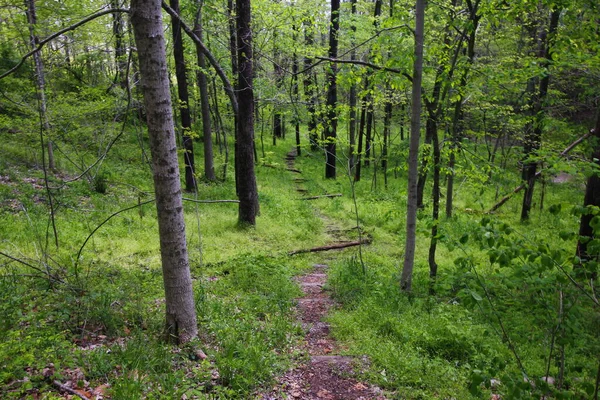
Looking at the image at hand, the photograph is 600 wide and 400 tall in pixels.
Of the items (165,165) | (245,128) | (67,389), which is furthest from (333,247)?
(67,389)

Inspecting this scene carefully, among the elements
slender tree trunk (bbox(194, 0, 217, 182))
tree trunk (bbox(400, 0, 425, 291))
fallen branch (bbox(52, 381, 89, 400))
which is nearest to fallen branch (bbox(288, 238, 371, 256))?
tree trunk (bbox(400, 0, 425, 291))

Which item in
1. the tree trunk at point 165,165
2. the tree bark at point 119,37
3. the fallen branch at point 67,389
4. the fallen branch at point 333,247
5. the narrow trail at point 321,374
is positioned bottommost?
the fallen branch at point 333,247

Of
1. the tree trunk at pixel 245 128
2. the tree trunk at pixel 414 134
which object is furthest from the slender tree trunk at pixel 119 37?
the tree trunk at pixel 414 134

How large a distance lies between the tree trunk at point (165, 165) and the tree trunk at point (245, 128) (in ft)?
18.7

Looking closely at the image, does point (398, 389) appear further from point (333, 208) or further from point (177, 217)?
point (333, 208)

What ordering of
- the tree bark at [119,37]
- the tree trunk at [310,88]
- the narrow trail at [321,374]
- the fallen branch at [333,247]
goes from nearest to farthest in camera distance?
the narrow trail at [321,374]
the tree bark at [119,37]
the tree trunk at [310,88]
the fallen branch at [333,247]

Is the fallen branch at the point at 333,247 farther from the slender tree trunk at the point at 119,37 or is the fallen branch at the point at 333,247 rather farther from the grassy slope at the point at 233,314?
the slender tree trunk at the point at 119,37

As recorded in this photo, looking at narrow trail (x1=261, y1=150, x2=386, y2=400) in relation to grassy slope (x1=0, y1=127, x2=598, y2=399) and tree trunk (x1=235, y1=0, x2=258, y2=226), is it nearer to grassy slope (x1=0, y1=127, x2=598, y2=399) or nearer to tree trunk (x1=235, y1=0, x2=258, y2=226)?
grassy slope (x1=0, y1=127, x2=598, y2=399)

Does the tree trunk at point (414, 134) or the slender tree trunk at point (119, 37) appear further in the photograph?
the tree trunk at point (414, 134)

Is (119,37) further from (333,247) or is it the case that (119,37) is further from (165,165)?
(333,247)

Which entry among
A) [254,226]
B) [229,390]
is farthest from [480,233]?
[254,226]

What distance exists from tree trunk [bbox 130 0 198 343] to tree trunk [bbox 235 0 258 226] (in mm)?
5690

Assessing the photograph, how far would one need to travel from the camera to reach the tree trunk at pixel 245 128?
894 cm

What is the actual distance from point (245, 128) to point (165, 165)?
620 cm
